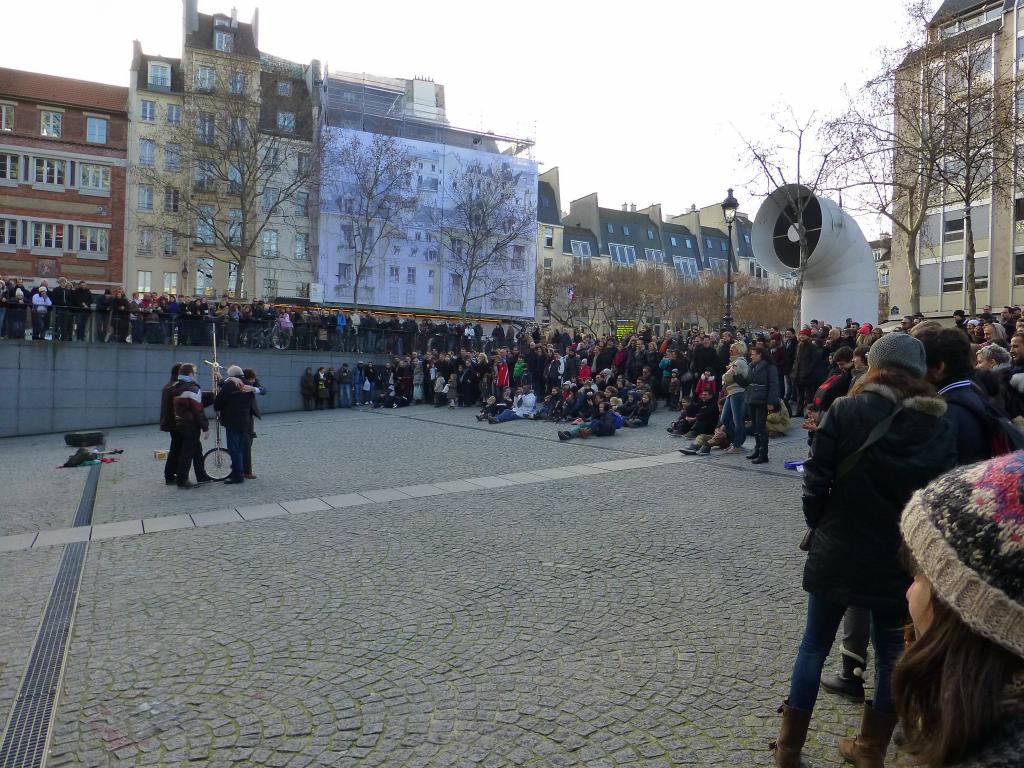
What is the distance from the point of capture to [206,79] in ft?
148

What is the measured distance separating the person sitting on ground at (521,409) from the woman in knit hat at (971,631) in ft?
62.6

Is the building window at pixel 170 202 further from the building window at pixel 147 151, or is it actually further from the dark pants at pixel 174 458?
the dark pants at pixel 174 458

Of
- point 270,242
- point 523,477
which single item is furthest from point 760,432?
point 270,242

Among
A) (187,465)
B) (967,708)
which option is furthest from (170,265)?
(967,708)

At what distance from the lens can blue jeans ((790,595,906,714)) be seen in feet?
10.7

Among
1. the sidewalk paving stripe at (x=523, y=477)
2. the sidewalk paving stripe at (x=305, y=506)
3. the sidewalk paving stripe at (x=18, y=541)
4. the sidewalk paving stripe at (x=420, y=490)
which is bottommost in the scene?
the sidewalk paving stripe at (x=18, y=541)

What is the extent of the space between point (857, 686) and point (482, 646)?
218 cm

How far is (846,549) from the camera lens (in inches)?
130

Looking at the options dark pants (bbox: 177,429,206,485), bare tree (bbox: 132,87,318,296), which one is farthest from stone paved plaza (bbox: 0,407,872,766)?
bare tree (bbox: 132,87,318,296)

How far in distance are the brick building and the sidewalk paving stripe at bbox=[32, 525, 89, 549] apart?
45443 millimetres

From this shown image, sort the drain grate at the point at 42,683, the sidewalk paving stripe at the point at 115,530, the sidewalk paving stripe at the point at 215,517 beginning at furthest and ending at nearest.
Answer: the sidewalk paving stripe at the point at 215,517
the sidewalk paving stripe at the point at 115,530
the drain grate at the point at 42,683

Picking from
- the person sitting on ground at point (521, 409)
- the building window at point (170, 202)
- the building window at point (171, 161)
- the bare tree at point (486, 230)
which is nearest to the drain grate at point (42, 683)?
the person sitting on ground at point (521, 409)

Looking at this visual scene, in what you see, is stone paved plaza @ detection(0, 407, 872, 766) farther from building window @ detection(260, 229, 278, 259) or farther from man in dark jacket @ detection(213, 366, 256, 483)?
building window @ detection(260, 229, 278, 259)

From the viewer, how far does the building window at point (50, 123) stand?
48625 millimetres
